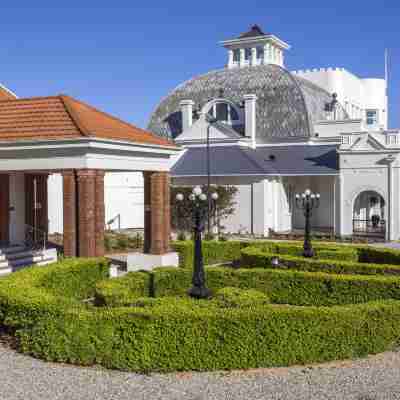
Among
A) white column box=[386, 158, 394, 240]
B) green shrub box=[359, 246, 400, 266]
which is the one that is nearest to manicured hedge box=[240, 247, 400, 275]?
green shrub box=[359, 246, 400, 266]

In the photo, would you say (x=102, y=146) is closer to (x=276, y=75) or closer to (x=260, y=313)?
(x=260, y=313)

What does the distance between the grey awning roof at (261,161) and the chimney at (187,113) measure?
254 centimetres

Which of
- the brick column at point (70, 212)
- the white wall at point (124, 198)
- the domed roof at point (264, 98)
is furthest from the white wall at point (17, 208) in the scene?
the domed roof at point (264, 98)

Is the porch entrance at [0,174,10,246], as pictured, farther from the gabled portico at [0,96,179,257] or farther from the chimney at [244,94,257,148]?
the chimney at [244,94,257,148]

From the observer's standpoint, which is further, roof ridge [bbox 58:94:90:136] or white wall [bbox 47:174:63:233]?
white wall [bbox 47:174:63:233]

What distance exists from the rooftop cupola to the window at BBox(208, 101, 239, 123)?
6.76 metres

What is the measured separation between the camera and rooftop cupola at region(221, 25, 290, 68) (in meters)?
46.6

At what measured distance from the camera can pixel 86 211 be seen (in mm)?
17719

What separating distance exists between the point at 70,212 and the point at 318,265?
24.0ft

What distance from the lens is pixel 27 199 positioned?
22.7 m

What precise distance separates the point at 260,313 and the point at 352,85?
43.9 metres

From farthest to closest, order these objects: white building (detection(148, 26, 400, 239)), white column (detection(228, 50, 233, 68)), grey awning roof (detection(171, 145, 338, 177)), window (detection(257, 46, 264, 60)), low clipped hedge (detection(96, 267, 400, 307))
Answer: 1. white column (detection(228, 50, 233, 68))
2. window (detection(257, 46, 264, 60))
3. grey awning roof (detection(171, 145, 338, 177))
4. white building (detection(148, 26, 400, 239))
5. low clipped hedge (detection(96, 267, 400, 307))

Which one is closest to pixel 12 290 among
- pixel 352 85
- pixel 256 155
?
pixel 256 155

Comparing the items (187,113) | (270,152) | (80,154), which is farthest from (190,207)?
(80,154)
